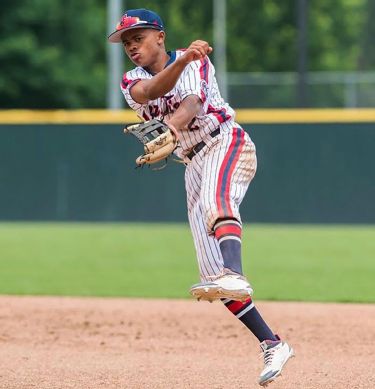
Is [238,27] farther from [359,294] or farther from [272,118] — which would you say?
[359,294]

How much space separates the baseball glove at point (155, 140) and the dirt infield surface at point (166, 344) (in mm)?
1154

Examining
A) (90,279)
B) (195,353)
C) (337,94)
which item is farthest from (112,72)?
(195,353)

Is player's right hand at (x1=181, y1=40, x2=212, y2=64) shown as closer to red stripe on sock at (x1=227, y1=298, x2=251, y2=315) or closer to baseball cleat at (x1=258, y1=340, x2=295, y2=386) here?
red stripe on sock at (x1=227, y1=298, x2=251, y2=315)

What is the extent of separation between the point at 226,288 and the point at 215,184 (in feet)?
1.83

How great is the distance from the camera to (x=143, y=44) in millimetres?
5113

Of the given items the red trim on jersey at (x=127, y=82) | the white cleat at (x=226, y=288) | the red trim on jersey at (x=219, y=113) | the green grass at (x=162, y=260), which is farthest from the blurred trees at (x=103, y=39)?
the white cleat at (x=226, y=288)

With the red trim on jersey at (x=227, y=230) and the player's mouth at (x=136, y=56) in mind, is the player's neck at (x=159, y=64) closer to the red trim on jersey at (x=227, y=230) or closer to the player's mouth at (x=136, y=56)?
the player's mouth at (x=136, y=56)

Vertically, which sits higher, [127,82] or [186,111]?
[127,82]

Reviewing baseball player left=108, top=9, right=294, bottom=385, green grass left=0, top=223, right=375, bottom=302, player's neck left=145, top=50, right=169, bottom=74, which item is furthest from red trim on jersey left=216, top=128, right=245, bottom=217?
green grass left=0, top=223, right=375, bottom=302

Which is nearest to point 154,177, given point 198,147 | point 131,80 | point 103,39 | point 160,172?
point 160,172

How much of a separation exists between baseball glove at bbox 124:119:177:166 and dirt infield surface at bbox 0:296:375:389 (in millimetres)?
1154

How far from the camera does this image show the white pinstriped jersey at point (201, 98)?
5.06 meters

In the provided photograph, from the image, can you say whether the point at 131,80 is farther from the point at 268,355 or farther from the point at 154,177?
the point at 154,177

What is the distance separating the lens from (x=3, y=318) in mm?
7941
